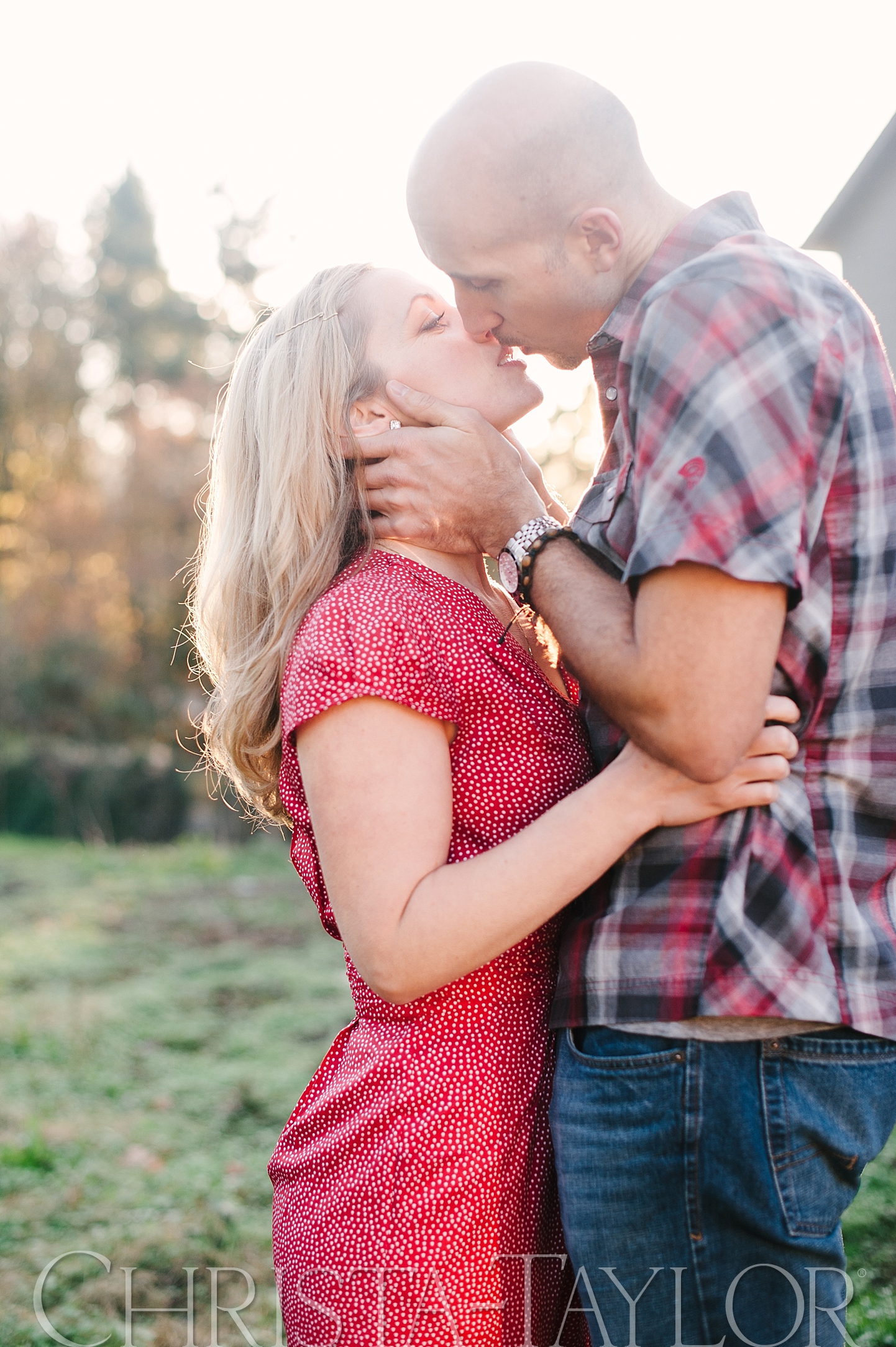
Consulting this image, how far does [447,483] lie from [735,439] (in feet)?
2.11

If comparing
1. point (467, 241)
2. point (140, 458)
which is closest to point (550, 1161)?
point (467, 241)

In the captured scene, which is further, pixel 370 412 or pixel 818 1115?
pixel 370 412

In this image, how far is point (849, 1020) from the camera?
1.29 meters

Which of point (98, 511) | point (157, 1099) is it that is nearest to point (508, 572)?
point (157, 1099)

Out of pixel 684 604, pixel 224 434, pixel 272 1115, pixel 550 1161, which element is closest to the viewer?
pixel 684 604

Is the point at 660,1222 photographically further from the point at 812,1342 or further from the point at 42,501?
the point at 42,501

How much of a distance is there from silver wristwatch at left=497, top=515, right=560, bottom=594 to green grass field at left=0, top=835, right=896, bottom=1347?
2413 mm

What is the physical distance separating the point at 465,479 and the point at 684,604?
24.9 inches

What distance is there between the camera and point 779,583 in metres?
1.17

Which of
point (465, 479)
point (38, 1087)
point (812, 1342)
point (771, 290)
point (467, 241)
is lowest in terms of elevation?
point (38, 1087)

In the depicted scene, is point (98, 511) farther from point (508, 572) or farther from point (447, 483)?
point (508, 572)

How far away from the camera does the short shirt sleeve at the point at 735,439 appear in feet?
3.84

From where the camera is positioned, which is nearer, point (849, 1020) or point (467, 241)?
point (849, 1020)

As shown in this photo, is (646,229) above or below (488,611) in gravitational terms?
above
